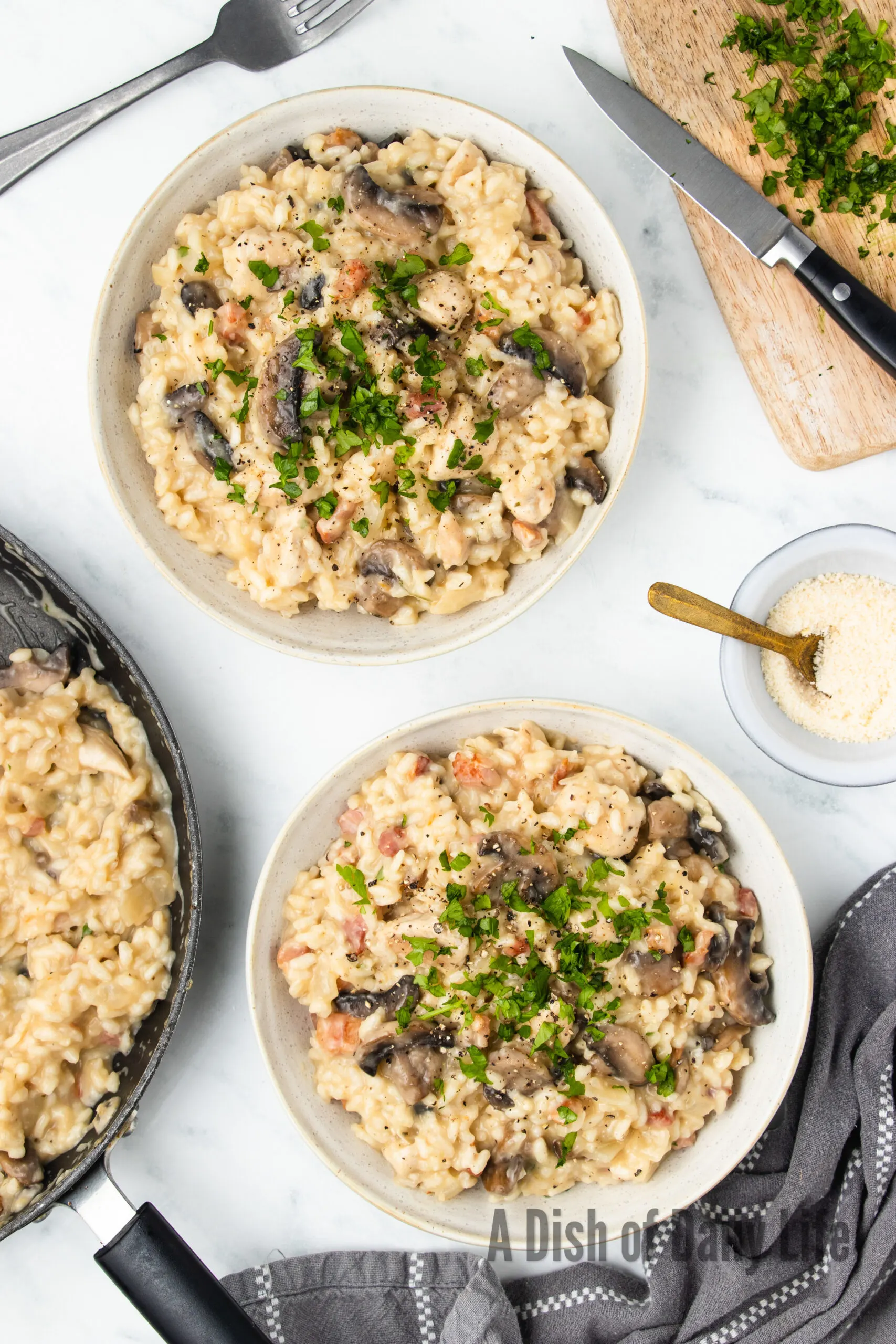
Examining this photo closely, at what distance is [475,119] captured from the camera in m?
2.93

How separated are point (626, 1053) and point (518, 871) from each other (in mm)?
575

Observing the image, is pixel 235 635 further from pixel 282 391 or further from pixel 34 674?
pixel 282 391

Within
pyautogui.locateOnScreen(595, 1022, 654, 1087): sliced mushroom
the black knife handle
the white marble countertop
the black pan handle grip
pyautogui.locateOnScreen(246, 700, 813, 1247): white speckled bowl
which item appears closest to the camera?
the black pan handle grip

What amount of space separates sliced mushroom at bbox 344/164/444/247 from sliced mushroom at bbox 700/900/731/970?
2.12 metres

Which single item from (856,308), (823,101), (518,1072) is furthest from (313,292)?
(518,1072)

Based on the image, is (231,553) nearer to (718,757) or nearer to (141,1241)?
(718,757)

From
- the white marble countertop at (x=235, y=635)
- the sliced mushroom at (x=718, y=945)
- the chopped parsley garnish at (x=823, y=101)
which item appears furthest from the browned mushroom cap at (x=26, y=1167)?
the chopped parsley garnish at (x=823, y=101)

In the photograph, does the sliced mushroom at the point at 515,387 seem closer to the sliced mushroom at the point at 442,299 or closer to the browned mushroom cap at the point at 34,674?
the sliced mushroom at the point at 442,299

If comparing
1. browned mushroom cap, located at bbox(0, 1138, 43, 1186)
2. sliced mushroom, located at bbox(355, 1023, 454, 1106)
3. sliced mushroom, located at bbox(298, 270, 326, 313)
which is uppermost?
sliced mushroom, located at bbox(298, 270, 326, 313)

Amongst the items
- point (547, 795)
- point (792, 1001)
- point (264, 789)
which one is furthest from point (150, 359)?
point (792, 1001)

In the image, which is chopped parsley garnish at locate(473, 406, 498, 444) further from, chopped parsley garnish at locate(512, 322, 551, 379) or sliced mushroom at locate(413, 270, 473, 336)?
sliced mushroom at locate(413, 270, 473, 336)

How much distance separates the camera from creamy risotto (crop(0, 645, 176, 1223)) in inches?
118

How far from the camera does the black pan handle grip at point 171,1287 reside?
272 cm

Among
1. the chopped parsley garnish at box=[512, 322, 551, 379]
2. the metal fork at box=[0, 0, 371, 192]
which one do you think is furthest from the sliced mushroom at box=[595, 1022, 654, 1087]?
the metal fork at box=[0, 0, 371, 192]
